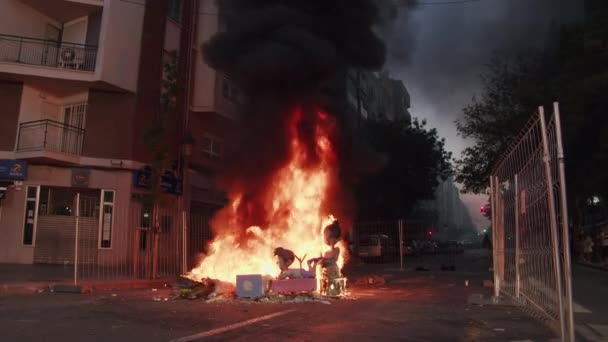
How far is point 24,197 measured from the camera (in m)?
17.8

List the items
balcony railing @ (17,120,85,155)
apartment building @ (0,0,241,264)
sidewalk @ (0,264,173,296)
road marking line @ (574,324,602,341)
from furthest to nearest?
balcony railing @ (17,120,85,155) → apartment building @ (0,0,241,264) → sidewalk @ (0,264,173,296) → road marking line @ (574,324,602,341)

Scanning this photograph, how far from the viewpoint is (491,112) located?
23.6 meters

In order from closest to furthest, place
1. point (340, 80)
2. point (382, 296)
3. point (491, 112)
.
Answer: point (382, 296)
point (340, 80)
point (491, 112)

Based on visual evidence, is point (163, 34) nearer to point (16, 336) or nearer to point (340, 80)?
point (340, 80)

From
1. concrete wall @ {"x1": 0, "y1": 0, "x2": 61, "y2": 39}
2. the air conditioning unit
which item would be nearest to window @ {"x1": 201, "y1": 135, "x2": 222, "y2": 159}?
the air conditioning unit

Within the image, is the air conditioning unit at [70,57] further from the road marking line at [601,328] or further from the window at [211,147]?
the road marking line at [601,328]

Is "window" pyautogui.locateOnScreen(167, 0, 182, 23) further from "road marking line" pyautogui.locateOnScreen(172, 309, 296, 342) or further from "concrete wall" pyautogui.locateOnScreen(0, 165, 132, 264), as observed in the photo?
"road marking line" pyautogui.locateOnScreen(172, 309, 296, 342)

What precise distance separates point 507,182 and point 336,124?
5.17 m

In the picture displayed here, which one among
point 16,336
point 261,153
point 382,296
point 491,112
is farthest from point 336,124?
point 491,112

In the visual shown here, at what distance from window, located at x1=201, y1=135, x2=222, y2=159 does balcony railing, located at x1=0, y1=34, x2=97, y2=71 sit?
538 centimetres

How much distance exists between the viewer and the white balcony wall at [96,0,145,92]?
18.0 m

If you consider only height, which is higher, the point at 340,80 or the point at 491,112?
the point at 491,112

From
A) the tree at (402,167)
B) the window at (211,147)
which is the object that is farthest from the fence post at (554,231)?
the tree at (402,167)

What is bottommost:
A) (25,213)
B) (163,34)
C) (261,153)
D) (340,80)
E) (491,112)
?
(25,213)
